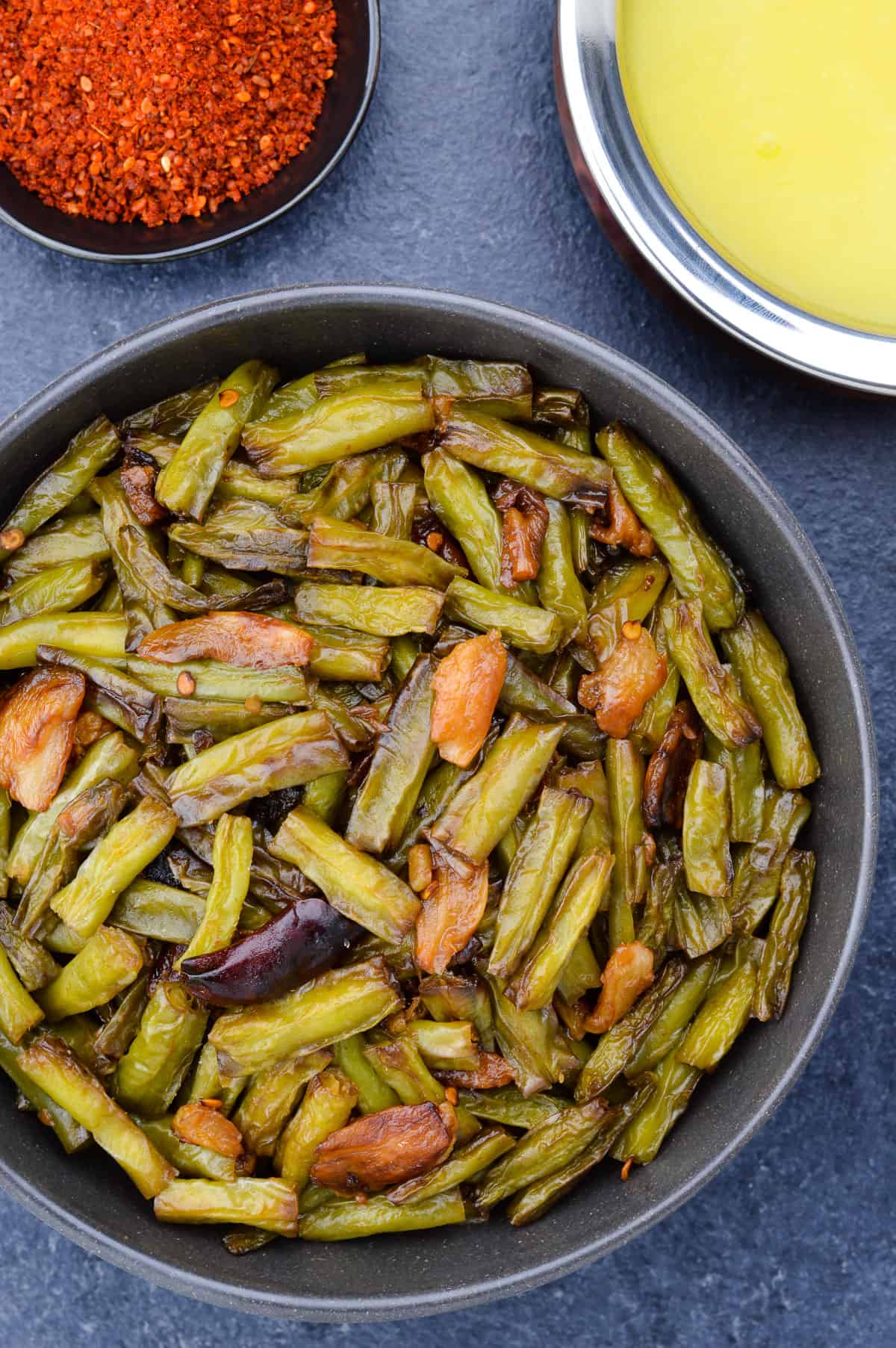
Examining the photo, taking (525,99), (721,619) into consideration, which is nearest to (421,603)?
(721,619)

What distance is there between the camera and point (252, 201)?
3.03 meters

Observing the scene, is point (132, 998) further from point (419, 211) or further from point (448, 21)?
point (448, 21)

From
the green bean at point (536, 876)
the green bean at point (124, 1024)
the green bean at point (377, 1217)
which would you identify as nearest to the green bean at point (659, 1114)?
the green bean at point (377, 1217)

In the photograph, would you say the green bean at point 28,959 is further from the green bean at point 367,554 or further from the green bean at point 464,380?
the green bean at point 464,380

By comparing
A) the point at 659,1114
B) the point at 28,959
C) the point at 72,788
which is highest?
the point at 72,788

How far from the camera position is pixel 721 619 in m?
2.70

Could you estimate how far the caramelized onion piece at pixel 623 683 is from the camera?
255 cm

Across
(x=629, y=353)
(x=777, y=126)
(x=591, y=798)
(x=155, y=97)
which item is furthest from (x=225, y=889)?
(x=777, y=126)

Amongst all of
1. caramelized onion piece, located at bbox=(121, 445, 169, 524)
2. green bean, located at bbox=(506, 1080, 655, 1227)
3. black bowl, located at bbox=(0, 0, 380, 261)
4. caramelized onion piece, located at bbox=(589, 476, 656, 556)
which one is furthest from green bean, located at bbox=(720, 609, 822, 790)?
black bowl, located at bbox=(0, 0, 380, 261)

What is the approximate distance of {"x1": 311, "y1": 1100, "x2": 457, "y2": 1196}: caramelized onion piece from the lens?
8.02ft

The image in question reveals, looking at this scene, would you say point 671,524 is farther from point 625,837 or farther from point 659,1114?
point 659,1114

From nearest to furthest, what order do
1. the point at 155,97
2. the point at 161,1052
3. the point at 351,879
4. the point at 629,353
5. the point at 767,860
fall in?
the point at 351,879, the point at 161,1052, the point at 767,860, the point at 155,97, the point at 629,353

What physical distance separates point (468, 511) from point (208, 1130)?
Result: 1.42 metres

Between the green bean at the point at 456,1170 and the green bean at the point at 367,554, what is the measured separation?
121cm
